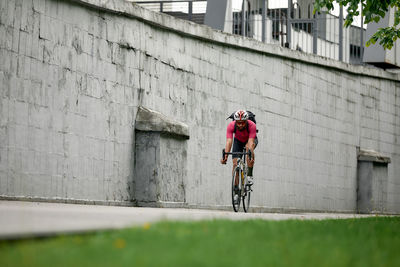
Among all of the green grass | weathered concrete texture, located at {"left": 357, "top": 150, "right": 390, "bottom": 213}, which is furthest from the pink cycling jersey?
weathered concrete texture, located at {"left": 357, "top": 150, "right": 390, "bottom": 213}

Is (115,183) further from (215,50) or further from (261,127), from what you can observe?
(261,127)

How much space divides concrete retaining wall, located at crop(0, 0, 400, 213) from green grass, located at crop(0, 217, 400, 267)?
5526 mm

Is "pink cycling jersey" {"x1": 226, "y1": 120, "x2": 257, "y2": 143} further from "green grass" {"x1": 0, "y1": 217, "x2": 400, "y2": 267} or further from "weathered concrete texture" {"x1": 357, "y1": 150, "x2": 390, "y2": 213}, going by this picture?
"weathered concrete texture" {"x1": 357, "y1": 150, "x2": 390, "y2": 213}

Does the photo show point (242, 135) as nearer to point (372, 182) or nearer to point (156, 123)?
point (156, 123)

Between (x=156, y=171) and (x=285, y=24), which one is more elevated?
(x=285, y=24)

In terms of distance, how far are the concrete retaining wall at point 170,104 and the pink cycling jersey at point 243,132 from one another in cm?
164

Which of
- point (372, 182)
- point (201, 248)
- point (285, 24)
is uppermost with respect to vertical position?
point (285, 24)

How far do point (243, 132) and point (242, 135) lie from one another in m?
0.07

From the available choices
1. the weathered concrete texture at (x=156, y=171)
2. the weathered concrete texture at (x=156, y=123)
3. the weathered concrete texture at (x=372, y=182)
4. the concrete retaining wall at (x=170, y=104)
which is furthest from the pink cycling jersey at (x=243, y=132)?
the weathered concrete texture at (x=372, y=182)

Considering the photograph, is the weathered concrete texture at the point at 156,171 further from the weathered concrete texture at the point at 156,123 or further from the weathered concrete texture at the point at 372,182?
the weathered concrete texture at the point at 372,182

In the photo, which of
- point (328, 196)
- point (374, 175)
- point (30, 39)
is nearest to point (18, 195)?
point (30, 39)

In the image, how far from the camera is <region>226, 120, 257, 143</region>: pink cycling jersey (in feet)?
48.0

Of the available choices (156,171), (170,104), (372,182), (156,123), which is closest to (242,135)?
(156,123)

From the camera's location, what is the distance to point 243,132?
14.9 meters
